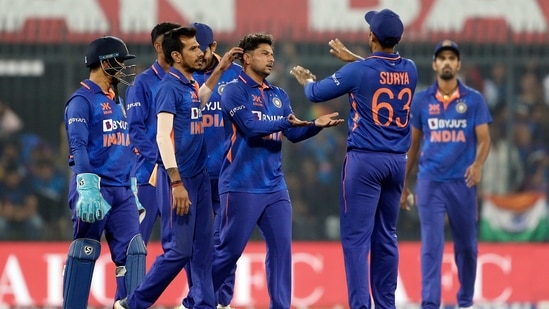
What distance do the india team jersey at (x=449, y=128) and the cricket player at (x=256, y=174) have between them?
96.3 inches

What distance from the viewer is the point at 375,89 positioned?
35.9ft

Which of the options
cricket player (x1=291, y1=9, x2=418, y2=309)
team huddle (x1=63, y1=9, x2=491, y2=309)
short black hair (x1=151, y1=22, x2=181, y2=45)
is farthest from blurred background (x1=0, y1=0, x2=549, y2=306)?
cricket player (x1=291, y1=9, x2=418, y2=309)

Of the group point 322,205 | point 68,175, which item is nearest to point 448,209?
point 322,205

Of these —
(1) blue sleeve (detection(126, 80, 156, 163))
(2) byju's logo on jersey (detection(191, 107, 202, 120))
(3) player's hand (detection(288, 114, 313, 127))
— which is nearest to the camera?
(3) player's hand (detection(288, 114, 313, 127))

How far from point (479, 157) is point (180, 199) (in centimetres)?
370

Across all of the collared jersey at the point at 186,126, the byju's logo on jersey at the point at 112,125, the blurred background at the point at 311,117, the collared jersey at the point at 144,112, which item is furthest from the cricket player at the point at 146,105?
the blurred background at the point at 311,117

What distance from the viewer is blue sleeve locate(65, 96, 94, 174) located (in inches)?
408

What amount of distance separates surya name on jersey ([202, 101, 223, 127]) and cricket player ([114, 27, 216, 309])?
770mm

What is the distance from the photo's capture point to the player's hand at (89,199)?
1030 cm

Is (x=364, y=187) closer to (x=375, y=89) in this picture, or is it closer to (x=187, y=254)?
(x=375, y=89)

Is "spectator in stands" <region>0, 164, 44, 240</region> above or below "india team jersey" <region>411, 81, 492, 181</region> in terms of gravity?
below

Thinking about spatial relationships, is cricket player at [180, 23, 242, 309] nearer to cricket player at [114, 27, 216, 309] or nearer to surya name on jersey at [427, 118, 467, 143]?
cricket player at [114, 27, 216, 309]

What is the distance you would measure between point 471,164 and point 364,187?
231cm

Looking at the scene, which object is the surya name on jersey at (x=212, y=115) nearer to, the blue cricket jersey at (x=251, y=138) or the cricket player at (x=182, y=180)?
the blue cricket jersey at (x=251, y=138)
